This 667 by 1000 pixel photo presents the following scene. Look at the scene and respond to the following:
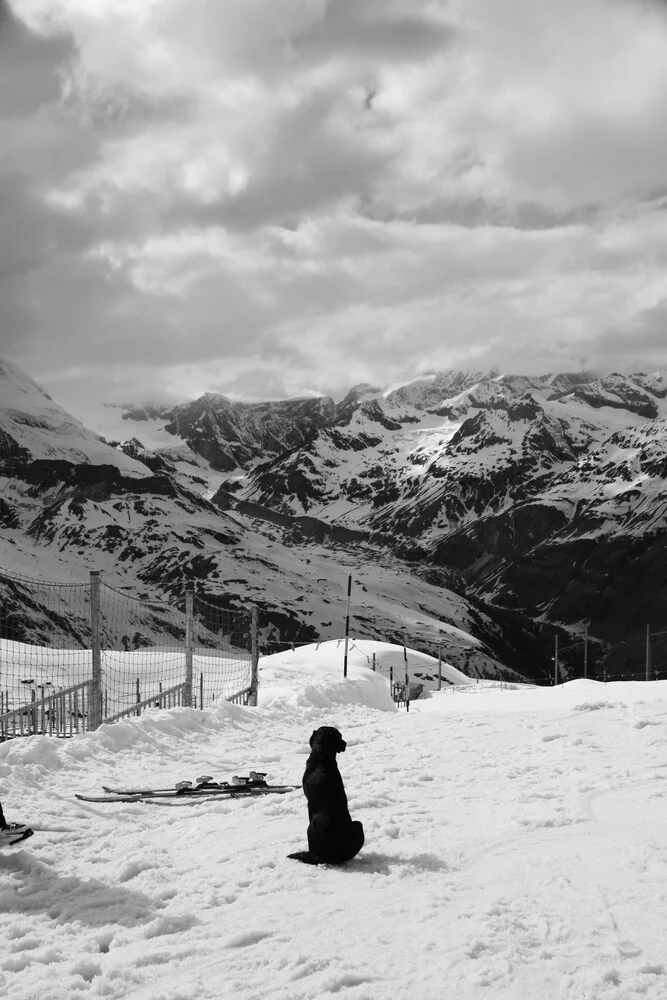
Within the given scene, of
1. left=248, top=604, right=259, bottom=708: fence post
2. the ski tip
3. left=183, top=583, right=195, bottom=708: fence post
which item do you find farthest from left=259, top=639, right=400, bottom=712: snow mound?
the ski tip

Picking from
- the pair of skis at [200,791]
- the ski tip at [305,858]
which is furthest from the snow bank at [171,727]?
the ski tip at [305,858]

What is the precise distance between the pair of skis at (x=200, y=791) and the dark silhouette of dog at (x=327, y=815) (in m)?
2.85

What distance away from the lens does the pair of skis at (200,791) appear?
1061cm

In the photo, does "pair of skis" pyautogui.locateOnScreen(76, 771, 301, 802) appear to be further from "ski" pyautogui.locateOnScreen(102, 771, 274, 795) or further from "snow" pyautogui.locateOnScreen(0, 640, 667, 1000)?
"snow" pyautogui.locateOnScreen(0, 640, 667, 1000)

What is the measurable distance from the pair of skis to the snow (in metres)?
0.31

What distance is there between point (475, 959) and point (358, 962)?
766mm

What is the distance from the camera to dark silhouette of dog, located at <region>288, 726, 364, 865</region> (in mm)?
7906

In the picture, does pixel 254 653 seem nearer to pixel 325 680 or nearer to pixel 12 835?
pixel 325 680

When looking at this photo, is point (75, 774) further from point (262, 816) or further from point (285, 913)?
point (285, 913)

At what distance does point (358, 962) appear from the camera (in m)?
5.72

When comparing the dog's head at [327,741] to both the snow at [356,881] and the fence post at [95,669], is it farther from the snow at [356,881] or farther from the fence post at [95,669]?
the fence post at [95,669]

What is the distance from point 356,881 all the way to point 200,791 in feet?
13.2

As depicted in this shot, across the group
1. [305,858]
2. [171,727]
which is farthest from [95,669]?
[305,858]

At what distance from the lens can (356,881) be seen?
292 inches
